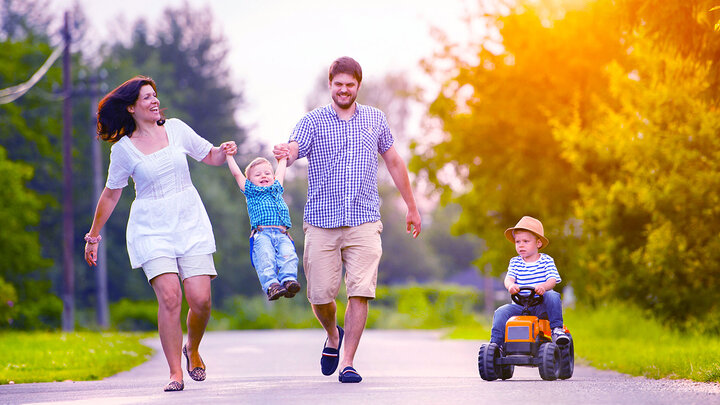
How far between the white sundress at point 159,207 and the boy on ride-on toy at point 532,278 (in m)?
2.38

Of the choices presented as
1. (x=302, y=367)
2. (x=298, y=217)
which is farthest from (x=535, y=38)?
(x=298, y=217)

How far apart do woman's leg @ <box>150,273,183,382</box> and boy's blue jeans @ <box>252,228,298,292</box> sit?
61 cm

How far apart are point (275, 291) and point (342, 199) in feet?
3.39

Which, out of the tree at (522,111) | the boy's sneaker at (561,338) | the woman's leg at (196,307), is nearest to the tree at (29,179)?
the tree at (522,111)

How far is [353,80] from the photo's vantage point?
29.6 feet

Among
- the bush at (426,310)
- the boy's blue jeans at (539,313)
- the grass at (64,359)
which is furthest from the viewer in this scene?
the bush at (426,310)

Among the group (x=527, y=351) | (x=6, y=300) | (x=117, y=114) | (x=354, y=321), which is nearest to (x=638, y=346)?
(x=527, y=351)

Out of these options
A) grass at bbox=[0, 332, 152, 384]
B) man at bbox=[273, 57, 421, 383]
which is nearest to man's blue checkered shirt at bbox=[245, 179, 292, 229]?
man at bbox=[273, 57, 421, 383]

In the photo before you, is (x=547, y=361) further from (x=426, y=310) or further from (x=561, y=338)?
(x=426, y=310)

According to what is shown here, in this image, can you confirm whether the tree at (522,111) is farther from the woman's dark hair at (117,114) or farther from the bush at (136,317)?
the bush at (136,317)

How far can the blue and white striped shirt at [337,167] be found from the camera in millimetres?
9016

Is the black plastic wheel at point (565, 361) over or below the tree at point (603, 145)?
below

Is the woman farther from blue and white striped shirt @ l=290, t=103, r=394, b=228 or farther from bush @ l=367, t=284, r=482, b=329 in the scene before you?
bush @ l=367, t=284, r=482, b=329

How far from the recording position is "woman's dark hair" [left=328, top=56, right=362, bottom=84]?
8.96 metres
